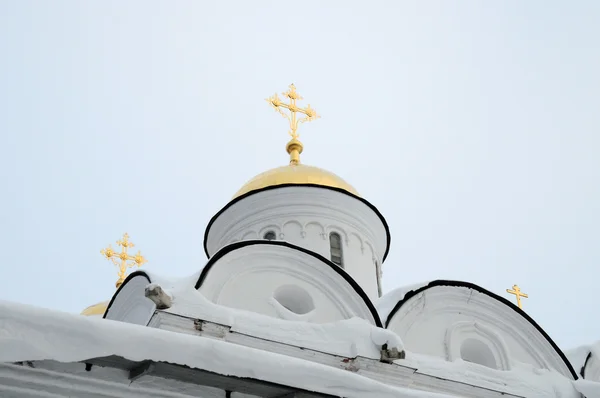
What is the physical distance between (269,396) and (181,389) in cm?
43

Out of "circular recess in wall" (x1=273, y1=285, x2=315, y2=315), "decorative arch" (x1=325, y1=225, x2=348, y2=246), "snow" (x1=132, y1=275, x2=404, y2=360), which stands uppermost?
"decorative arch" (x1=325, y1=225, x2=348, y2=246)

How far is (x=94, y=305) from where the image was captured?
12.0 m

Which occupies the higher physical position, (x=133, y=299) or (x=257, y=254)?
(x=257, y=254)

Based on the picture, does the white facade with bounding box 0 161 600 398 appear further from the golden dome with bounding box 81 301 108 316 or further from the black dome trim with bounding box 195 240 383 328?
the golden dome with bounding box 81 301 108 316

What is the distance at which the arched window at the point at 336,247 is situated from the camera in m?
10.1

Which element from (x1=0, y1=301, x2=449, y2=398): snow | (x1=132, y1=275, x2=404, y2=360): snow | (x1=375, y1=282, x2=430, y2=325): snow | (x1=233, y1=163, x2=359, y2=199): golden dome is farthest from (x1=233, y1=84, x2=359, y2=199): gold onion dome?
(x1=0, y1=301, x2=449, y2=398): snow

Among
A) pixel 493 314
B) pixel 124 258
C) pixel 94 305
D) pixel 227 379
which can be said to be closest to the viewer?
pixel 227 379

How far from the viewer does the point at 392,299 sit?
320 inches

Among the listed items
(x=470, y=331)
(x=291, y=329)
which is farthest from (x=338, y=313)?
(x=470, y=331)

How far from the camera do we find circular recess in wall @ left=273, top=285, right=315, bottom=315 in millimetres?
7702

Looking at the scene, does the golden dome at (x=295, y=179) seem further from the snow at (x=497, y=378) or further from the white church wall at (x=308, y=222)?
the snow at (x=497, y=378)

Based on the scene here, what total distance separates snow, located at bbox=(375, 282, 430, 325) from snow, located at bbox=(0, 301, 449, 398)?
4.73m

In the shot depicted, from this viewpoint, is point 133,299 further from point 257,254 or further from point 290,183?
point 290,183

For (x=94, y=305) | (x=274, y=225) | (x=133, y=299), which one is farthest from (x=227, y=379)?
(x=94, y=305)
